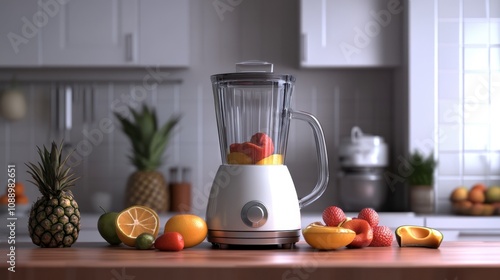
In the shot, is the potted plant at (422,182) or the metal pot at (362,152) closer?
the potted plant at (422,182)

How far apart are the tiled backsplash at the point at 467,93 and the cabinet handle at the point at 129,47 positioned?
4.52 ft

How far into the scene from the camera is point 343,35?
10.8 ft

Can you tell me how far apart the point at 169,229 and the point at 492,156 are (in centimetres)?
225

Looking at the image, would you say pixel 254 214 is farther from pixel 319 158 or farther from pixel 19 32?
pixel 19 32

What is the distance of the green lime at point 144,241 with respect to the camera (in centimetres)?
139

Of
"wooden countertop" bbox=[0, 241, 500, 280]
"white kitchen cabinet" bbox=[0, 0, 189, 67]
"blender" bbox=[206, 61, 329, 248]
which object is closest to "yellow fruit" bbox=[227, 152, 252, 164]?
"blender" bbox=[206, 61, 329, 248]

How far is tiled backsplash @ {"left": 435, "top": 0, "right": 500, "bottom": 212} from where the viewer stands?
3.25m

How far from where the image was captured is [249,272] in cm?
115
